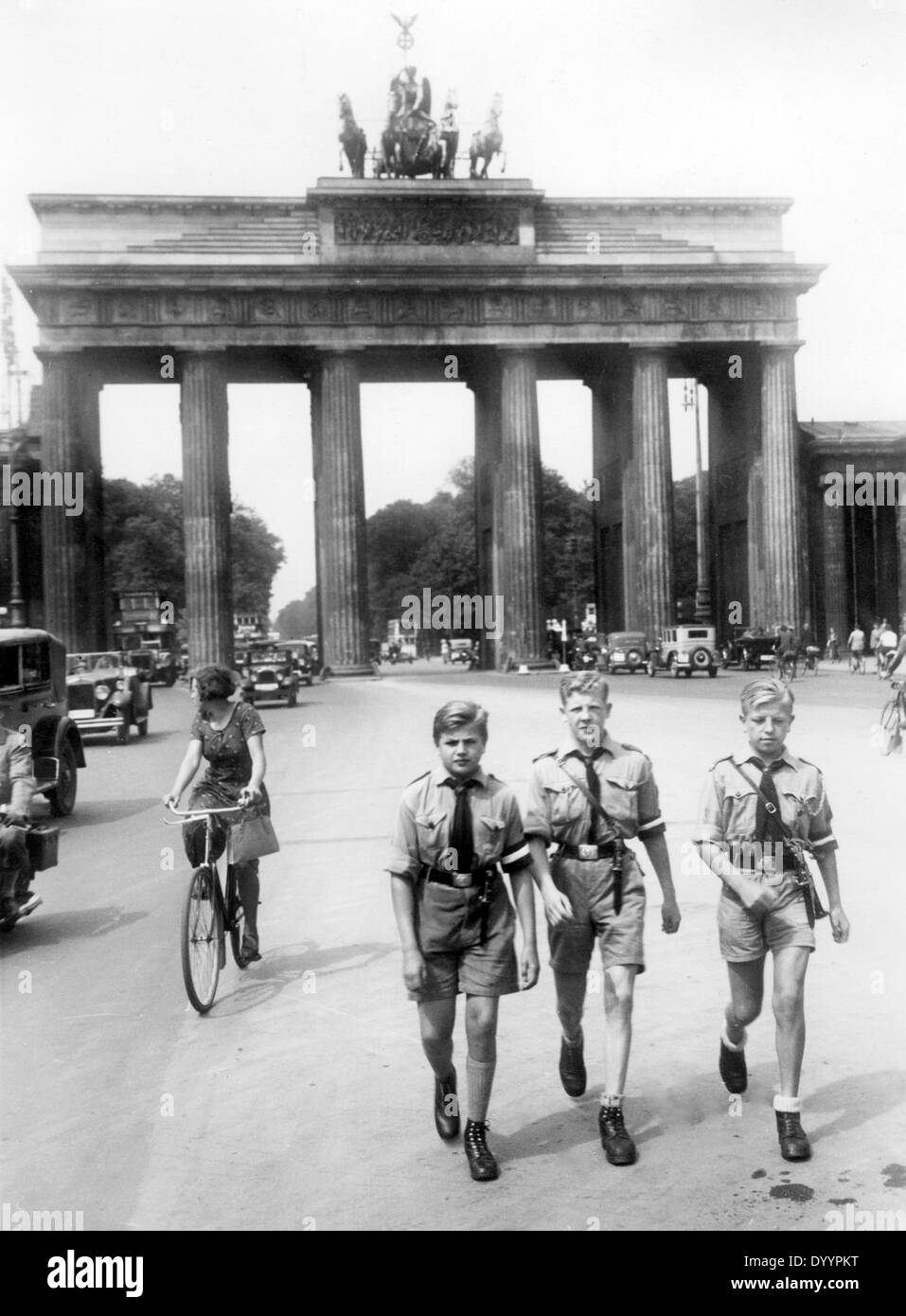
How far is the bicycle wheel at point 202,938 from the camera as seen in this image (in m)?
7.09

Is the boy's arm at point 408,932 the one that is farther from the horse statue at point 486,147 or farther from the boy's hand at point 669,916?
the horse statue at point 486,147

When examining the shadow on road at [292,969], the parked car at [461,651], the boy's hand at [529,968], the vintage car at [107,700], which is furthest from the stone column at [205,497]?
the boy's hand at [529,968]

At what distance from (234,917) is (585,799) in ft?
10.9

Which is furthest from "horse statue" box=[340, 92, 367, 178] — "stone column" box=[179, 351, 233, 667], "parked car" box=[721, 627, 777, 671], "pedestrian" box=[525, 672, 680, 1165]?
"pedestrian" box=[525, 672, 680, 1165]

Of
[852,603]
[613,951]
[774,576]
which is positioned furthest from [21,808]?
[852,603]

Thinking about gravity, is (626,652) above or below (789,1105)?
above

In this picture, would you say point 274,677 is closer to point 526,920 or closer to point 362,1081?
point 362,1081

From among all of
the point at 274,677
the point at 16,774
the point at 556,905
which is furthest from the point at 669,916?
the point at 274,677

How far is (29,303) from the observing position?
174 ft

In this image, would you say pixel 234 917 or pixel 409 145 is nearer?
pixel 234 917

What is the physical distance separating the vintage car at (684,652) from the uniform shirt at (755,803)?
40.6 metres

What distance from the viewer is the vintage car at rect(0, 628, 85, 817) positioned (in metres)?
14.9

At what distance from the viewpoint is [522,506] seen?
54938 mm
